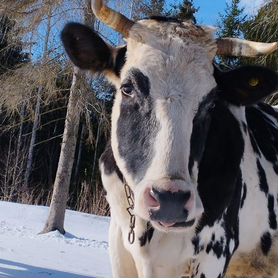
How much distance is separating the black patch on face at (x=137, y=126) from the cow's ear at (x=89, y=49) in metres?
0.36

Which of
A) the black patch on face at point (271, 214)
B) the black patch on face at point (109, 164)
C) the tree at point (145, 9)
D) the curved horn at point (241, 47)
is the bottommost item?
the black patch on face at point (271, 214)

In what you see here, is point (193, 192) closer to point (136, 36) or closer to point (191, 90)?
point (191, 90)

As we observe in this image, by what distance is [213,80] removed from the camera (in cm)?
332

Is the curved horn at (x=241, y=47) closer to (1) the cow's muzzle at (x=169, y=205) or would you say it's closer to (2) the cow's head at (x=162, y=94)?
(2) the cow's head at (x=162, y=94)

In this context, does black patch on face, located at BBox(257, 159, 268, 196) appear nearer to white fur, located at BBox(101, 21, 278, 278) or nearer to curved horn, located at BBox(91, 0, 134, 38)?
white fur, located at BBox(101, 21, 278, 278)

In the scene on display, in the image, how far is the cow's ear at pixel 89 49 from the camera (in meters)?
3.59

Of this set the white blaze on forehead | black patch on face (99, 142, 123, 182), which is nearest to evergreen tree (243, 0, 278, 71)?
black patch on face (99, 142, 123, 182)

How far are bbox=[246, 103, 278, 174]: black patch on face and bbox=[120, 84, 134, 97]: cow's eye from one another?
1255 mm

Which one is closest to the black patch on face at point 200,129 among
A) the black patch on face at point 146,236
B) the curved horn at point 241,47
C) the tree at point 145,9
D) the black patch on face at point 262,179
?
the curved horn at point 241,47

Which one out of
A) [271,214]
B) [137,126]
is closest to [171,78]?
[137,126]

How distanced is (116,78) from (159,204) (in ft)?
3.58

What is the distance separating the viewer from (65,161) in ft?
36.4

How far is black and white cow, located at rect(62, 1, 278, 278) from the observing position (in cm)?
290

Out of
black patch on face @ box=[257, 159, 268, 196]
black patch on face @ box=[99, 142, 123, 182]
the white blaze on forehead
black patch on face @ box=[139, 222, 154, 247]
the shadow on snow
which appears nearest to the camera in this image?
the white blaze on forehead
